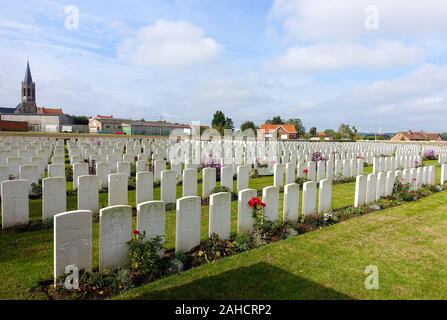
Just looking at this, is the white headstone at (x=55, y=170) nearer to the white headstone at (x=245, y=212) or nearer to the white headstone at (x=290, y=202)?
the white headstone at (x=245, y=212)

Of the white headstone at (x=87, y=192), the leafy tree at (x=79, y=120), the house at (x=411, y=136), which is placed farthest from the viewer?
the leafy tree at (x=79, y=120)

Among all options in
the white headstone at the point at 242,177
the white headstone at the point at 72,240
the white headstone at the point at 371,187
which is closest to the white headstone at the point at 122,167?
the white headstone at the point at 242,177

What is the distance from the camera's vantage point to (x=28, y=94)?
9712cm

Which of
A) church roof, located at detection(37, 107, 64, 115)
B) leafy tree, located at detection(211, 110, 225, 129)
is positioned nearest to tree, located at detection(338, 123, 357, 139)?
leafy tree, located at detection(211, 110, 225, 129)

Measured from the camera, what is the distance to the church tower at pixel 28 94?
9706cm

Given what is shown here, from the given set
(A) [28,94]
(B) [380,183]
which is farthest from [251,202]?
(A) [28,94]

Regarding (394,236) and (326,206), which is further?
(326,206)

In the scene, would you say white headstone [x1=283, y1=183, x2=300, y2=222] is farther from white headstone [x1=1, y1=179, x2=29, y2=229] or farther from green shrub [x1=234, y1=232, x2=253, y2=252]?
white headstone [x1=1, y1=179, x2=29, y2=229]

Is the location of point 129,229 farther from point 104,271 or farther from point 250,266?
point 250,266

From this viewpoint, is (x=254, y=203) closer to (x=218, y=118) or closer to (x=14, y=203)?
(x=14, y=203)

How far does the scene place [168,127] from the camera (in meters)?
87.4
